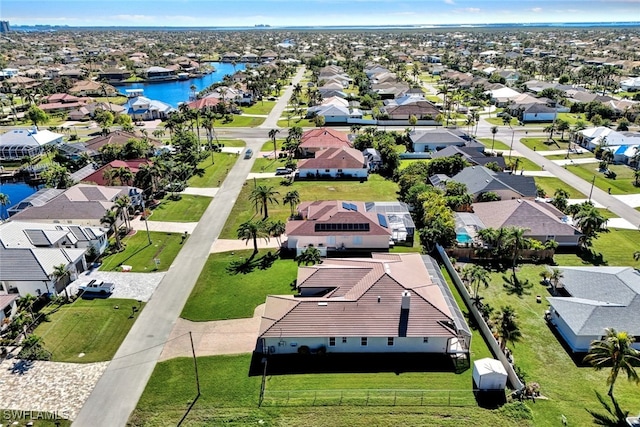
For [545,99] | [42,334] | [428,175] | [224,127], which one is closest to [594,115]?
[545,99]

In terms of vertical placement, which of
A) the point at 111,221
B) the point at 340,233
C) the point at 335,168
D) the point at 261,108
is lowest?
the point at 340,233

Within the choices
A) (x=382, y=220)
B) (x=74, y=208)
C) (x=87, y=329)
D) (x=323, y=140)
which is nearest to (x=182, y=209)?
(x=74, y=208)

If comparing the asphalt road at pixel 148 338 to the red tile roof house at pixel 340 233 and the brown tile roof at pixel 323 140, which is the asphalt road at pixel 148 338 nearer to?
the red tile roof house at pixel 340 233

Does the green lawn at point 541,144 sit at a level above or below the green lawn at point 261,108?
below

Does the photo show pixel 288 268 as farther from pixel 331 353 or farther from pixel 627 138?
pixel 627 138

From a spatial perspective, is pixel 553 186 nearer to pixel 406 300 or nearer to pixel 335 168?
pixel 335 168

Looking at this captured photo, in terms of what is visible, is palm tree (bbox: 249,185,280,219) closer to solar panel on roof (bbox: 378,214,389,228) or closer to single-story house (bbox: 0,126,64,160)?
solar panel on roof (bbox: 378,214,389,228)

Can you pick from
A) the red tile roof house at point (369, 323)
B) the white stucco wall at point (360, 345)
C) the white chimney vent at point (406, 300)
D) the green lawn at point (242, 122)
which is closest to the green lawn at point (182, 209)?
the red tile roof house at point (369, 323)
